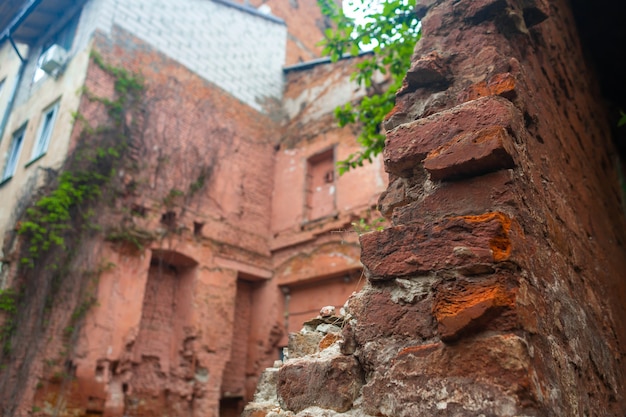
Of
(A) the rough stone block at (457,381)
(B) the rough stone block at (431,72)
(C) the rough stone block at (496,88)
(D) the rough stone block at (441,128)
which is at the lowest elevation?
(A) the rough stone block at (457,381)

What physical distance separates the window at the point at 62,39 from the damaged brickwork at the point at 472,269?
9.21m

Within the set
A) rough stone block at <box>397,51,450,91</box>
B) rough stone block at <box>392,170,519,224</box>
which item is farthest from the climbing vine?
rough stone block at <box>392,170,519,224</box>

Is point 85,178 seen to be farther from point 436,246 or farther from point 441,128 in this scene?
point 436,246

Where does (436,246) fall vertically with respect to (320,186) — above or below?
below

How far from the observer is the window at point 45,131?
8.82 metres

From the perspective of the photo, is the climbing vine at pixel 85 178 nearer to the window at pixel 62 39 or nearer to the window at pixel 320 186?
the window at pixel 62 39

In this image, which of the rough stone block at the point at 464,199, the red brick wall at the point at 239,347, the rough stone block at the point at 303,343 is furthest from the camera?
the red brick wall at the point at 239,347

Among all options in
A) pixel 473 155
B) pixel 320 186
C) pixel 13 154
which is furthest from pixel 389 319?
pixel 13 154

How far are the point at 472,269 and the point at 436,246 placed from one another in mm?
138

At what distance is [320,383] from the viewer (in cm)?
167

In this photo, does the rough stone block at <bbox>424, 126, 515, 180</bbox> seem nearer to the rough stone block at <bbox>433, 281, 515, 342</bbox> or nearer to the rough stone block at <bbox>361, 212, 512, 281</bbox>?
the rough stone block at <bbox>361, 212, 512, 281</bbox>

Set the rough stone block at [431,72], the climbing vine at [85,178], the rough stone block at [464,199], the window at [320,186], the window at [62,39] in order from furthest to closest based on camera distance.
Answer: the window at [320,186]
the window at [62,39]
the climbing vine at [85,178]
the rough stone block at [431,72]
the rough stone block at [464,199]

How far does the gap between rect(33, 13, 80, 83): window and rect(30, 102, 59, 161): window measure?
1186 mm

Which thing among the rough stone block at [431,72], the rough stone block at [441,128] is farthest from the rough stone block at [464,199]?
the rough stone block at [431,72]
